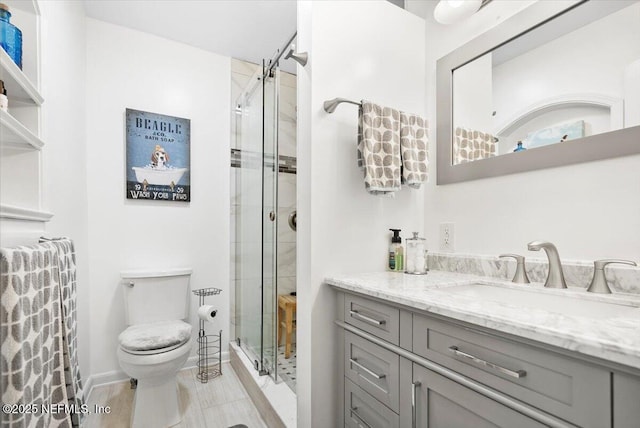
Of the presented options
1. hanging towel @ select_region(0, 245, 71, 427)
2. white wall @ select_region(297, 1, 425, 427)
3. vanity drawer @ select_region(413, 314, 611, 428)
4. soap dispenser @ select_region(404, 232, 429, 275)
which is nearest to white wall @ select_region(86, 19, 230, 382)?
hanging towel @ select_region(0, 245, 71, 427)

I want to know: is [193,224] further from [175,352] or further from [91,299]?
[175,352]

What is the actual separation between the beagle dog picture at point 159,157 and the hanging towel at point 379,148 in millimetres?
1675

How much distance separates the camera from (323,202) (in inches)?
54.5

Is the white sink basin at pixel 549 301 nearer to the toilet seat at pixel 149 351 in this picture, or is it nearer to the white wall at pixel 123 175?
the toilet seat at pixel 149 351

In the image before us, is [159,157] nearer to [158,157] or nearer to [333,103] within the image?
[158,157]

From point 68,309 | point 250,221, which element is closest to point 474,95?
point 250,221

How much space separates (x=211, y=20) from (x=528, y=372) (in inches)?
103

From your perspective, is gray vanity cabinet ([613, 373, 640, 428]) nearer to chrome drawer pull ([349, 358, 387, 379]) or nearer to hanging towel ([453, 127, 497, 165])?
chrome drawer pull ([349, 358, 387, 379])

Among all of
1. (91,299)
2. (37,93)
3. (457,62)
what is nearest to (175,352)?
(91,299)

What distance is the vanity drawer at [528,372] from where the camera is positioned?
575 mm

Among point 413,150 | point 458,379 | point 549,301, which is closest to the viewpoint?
point 458,379

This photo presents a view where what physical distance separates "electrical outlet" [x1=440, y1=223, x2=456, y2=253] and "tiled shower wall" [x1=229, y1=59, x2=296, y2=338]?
101 centimetres

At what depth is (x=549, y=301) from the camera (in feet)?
3.44

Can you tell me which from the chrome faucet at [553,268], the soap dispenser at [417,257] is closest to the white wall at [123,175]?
the soap dispenser at [417,257]
